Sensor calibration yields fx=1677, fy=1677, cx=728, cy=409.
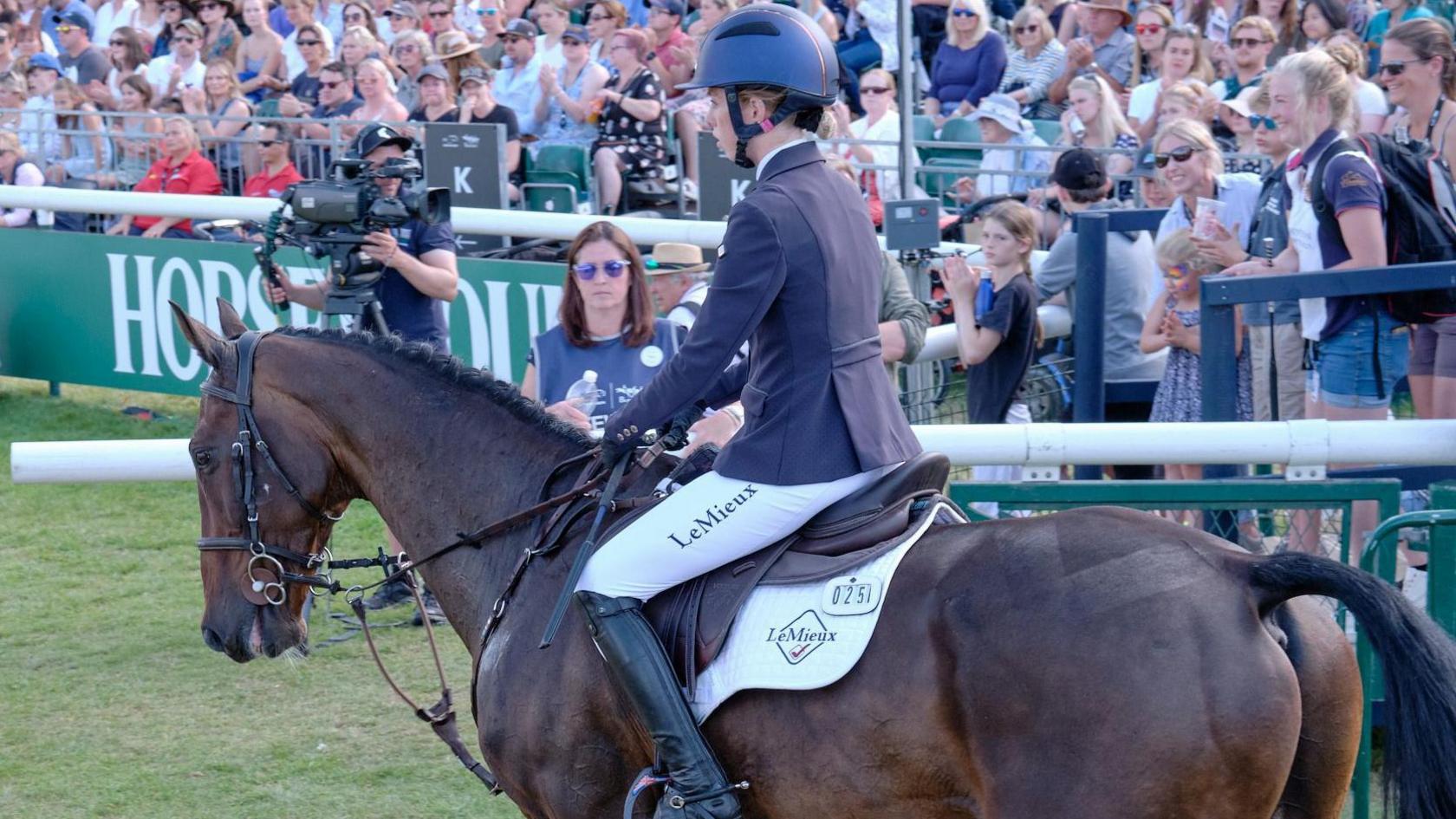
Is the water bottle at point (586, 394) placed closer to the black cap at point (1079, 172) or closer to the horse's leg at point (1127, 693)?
the horse's leg at point (1127, 693)

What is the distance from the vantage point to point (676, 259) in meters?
6.92

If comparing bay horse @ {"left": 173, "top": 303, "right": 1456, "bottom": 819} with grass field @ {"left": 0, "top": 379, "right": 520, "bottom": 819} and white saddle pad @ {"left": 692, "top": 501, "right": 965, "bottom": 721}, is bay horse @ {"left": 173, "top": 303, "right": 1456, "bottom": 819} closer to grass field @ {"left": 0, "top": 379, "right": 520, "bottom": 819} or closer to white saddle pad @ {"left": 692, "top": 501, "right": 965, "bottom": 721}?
white saddle pad @ {"left": 692, "top": 501, "right": 965, "bottom": 721}

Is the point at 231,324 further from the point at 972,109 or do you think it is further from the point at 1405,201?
the point at 972,109

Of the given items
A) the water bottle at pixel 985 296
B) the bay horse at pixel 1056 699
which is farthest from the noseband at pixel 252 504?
the water bottle at pixel 985 296

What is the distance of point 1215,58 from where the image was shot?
38.7 feet

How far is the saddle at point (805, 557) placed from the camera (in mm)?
3652

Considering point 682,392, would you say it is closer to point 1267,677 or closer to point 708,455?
point 708,455

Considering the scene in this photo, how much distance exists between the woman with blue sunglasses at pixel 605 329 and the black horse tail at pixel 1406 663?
306 cm

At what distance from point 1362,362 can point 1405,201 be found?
647 millimetres

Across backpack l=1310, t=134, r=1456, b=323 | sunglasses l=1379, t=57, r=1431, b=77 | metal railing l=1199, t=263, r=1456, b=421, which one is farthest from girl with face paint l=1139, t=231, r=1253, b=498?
metal railing l=1199, t=263, r=1456, b=421

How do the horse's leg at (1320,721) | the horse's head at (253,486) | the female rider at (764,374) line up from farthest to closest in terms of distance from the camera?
the horse's head at (253,486)
the female rider at (764,374)
the horse's leg at (1320,721)

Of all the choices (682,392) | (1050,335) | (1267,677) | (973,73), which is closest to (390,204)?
(1050,335)

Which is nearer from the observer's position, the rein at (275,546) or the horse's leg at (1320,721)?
the horse's leg at (1320,721)

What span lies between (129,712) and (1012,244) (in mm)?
4086
